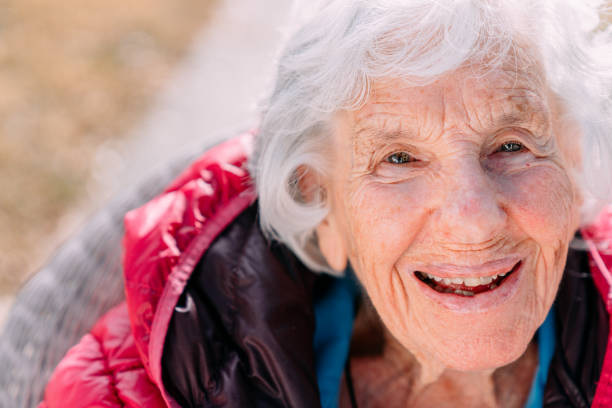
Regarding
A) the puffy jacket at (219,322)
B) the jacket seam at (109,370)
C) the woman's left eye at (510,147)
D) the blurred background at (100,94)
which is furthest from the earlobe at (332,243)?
the blurred background at (100,94)

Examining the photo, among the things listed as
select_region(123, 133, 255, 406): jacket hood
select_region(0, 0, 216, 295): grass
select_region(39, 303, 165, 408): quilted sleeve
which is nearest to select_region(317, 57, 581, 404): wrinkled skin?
select_region(123, 133, 255, 406): jacket hood

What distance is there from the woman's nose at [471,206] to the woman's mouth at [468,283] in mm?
147

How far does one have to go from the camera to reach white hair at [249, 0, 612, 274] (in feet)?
4.93

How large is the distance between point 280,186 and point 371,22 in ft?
1.77

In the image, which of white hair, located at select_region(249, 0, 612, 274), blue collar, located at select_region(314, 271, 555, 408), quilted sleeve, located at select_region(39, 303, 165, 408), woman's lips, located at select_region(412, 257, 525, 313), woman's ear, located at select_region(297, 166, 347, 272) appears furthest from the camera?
blue collar, located at select_region(314, 271, 555, 408)

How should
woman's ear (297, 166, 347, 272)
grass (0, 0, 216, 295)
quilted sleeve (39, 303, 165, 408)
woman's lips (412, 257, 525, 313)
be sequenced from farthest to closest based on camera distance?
grass (0, 0, 216, 295), woman's ear (297, 166, 347, 272), quilted sleeve (39, 303, 165, 408), woman's lips (412, 257, 525, 313)

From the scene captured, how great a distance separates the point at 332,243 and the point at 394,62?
625 millimetres

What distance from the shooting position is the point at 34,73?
4758 mm

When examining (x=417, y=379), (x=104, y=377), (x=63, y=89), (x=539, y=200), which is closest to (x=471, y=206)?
(x=539, y=200)

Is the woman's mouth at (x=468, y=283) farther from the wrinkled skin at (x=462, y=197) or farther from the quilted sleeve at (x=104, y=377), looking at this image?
the quilted sleeve at (x=104, y=377)

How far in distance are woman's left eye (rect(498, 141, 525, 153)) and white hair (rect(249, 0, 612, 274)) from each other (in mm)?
163

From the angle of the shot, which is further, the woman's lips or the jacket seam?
the jacket seam

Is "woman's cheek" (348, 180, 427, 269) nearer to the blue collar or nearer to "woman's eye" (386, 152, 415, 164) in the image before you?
"woman's eye" (386, 152, 415, 164)

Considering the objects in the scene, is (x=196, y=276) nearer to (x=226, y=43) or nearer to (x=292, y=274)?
(x=292, y=274)
